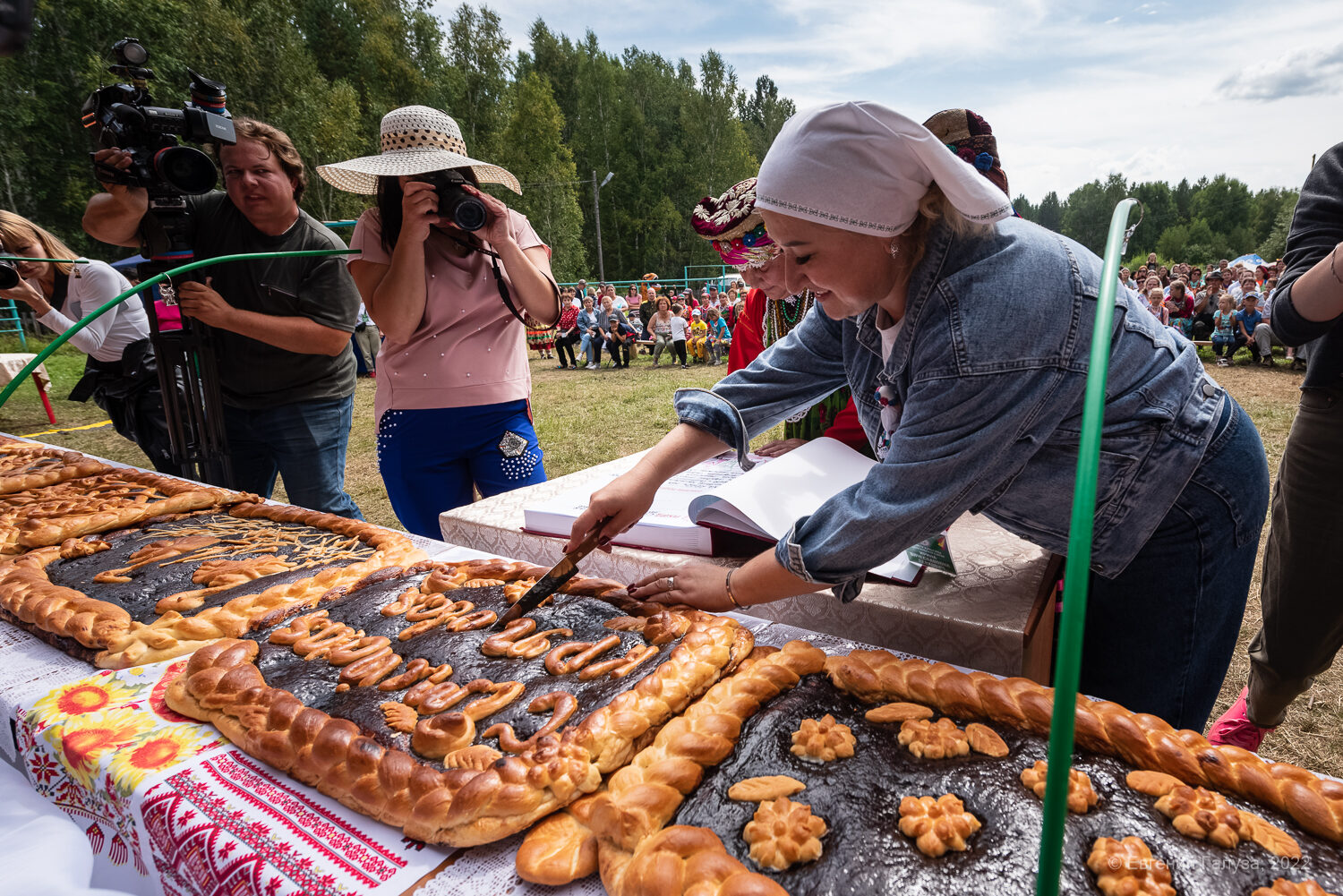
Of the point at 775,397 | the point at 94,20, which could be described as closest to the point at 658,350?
the point at 775,397

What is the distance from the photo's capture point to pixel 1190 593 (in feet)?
3.80

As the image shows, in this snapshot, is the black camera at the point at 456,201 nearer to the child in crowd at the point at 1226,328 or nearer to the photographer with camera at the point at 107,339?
the photographer with camera at the point at 107,339

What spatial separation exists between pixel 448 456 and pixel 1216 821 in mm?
2000

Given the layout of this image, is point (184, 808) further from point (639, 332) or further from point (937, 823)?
point (639, 332)

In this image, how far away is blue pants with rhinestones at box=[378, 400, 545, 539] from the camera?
2182mm

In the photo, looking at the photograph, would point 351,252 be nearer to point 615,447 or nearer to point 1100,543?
point 1100,543

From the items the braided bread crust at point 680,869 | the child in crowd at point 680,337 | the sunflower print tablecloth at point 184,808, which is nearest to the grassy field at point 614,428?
the child in crowd at point 680,337

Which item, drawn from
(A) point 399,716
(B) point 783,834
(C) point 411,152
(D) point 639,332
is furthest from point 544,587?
(D) point 639,332

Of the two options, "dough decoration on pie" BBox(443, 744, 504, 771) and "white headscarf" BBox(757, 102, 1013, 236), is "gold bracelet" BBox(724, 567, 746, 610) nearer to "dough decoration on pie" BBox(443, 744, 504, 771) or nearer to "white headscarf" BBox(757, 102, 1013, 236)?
"dough decoration on pie" BBox(443, 744, 504, 771)

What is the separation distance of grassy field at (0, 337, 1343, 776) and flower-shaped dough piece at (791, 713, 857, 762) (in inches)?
91.9

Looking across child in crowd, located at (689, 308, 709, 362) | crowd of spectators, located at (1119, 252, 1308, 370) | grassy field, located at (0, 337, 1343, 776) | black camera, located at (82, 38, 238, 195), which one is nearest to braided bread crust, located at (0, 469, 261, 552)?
black camera, located at (82, 38, 238, 195)

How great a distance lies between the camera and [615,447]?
6941 millimetres

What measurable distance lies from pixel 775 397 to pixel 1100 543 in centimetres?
62

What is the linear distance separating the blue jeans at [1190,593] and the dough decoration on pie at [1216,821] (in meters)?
0.52
